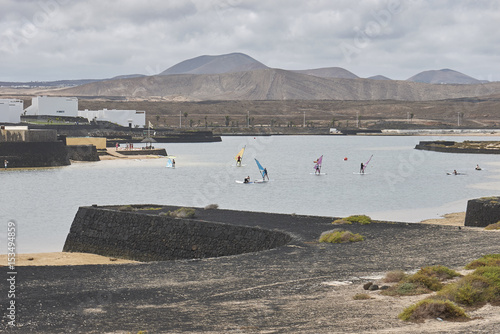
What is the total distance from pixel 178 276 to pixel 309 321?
612 cm

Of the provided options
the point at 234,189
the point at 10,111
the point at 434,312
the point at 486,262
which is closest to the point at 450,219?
the point at 486,262

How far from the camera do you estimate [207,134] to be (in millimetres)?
185625

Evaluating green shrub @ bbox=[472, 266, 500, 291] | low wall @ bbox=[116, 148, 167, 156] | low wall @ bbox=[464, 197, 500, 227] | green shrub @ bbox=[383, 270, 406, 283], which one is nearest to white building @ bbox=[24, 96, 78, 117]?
low wall @ bbox=[116, 148, 167, 156]

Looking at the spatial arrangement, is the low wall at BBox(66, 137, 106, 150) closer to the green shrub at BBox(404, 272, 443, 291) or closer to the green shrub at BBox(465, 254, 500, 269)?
the green shrub at BBox(465, 254, 500, 269)

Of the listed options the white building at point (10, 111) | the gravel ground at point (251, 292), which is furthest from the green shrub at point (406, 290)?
the white building at point (10, 111)

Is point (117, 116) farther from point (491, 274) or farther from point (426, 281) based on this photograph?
point (491, 274)

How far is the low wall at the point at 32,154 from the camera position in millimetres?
89312

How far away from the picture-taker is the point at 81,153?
348 ft

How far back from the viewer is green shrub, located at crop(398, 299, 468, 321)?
13.9 m

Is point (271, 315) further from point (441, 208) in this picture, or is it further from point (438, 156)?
point (438, 156)

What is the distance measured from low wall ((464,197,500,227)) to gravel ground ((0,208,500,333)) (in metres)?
5.67

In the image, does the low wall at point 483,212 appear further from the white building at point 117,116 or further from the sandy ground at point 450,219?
the white building at point 117,116

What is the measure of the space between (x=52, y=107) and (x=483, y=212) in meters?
146

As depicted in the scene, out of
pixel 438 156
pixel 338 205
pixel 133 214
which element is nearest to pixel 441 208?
pixel 338 205
